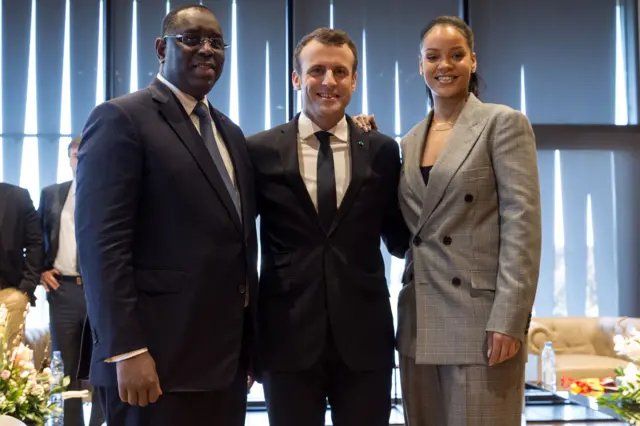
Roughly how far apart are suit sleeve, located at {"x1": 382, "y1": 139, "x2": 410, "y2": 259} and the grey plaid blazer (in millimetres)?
159

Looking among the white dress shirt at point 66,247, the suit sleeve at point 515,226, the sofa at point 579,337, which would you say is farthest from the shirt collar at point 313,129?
the sofa at point 579,337

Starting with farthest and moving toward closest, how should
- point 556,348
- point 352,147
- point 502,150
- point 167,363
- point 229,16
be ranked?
point 229,16, point 556,348, point 352,147, point 502,150, point 167,363

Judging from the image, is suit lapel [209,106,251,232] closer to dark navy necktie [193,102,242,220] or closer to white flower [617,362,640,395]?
dark navy necktie [193,102,242,220]

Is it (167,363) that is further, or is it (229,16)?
(229,16)

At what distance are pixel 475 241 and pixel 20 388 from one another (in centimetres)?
136

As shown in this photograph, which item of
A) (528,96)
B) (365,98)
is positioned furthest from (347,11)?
(528,96)

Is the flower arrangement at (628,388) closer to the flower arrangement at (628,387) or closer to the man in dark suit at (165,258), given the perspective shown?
the flower arrangement at (628,387)

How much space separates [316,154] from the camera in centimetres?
242

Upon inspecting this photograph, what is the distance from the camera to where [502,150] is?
2.20 meters

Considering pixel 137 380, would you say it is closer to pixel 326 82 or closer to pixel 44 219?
pixel 326 82

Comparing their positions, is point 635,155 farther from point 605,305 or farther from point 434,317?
point 434,317

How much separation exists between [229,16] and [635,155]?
3996mm

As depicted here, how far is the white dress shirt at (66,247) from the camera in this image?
4.81 meters

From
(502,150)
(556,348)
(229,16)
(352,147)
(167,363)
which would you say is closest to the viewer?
(167,363)
